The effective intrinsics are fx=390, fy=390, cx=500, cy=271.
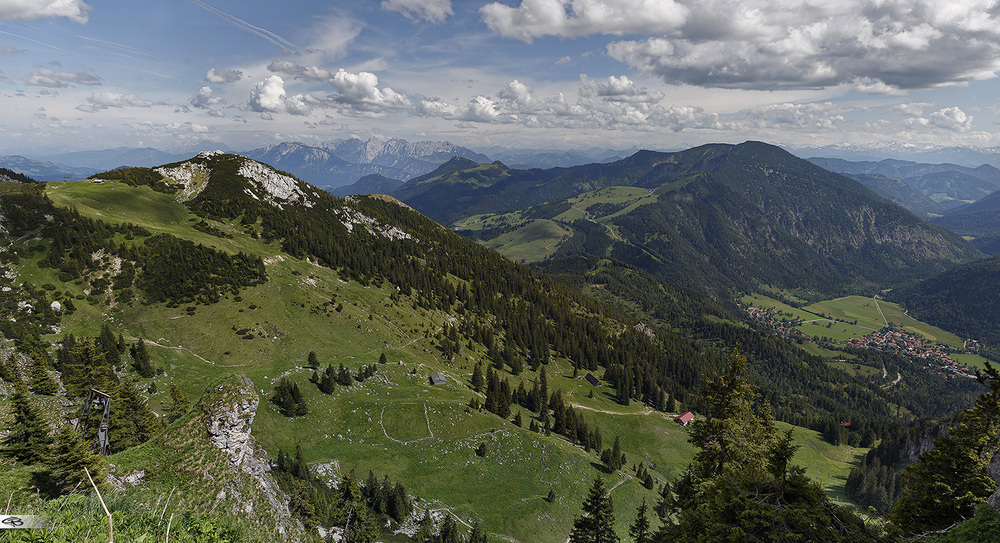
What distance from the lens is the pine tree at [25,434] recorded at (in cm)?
3003

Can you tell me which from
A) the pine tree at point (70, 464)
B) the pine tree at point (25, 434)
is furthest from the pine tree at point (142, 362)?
the pine tree at point (70, 464)

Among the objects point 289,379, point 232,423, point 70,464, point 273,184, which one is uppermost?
point 273,184

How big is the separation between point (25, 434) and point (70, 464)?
1476 cm

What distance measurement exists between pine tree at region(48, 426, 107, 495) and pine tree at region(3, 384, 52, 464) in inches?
265

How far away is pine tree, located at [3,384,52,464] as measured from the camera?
1182 inches

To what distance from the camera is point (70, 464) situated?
24672mm

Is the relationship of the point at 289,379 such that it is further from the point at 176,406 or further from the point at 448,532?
the point at 448,532

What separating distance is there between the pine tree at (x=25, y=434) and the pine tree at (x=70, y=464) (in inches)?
265

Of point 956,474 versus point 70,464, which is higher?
point 956,474

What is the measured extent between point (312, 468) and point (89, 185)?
131327mm

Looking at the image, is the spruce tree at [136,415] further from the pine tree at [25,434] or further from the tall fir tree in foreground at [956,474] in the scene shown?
the tall fir tree in foreground at [956,474]

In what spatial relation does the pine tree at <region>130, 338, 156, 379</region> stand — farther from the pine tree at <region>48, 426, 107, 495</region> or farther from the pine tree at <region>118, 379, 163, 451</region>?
the pine tree at <region>48, 426, 107, 495</region>

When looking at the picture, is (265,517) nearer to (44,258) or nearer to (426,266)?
(44,258)

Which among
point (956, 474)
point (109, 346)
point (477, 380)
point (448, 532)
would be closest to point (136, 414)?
point (109, 346)
